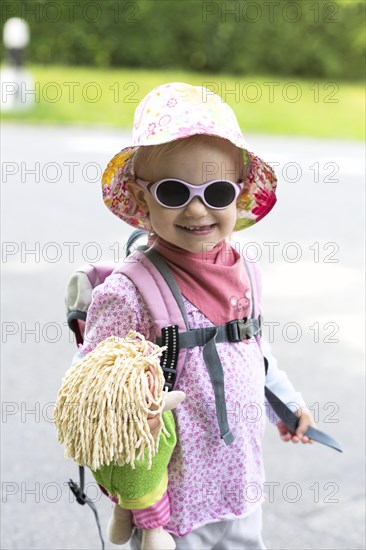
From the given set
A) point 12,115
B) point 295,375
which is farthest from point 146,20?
point 295,375

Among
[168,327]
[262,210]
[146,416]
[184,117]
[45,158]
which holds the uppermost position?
[45,158]

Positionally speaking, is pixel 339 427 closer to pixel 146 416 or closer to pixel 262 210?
pixel 262 210

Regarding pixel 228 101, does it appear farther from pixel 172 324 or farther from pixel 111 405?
pixel 111 405

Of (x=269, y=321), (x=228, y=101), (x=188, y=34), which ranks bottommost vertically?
(x=269, y=321)

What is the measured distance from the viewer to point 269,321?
16.1 feet

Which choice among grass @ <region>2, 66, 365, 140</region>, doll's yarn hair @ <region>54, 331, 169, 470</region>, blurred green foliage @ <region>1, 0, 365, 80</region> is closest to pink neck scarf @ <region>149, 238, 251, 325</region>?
doll's yarn hair @ <region>54, 331, 169, 470</region>

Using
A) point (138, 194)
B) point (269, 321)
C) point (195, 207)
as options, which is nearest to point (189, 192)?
point (195, 207)

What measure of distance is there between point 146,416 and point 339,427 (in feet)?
7.35

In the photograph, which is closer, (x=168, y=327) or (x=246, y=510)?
(x=168, y=327)

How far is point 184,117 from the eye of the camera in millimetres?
1928

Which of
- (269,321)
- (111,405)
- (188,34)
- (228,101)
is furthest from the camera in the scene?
(188,34)

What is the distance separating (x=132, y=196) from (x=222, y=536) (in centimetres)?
79

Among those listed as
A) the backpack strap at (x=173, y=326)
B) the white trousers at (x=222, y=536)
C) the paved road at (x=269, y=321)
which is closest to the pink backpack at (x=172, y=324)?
the backpack strap at (x=173, y=326)

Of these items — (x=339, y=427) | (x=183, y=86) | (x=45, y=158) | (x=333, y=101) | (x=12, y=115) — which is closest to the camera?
(x=183, y=86)
